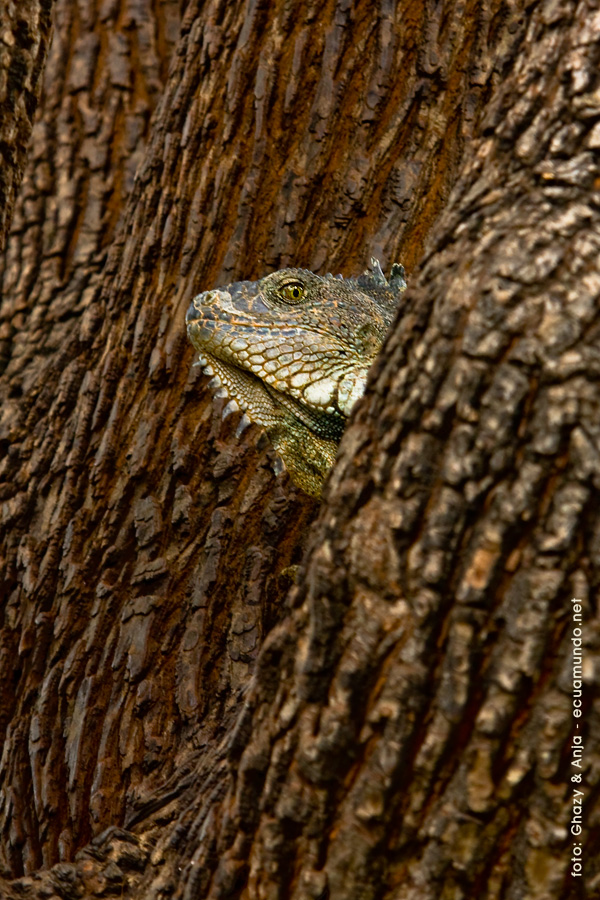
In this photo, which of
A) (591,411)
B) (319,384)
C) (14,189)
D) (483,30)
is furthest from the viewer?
(483,30)

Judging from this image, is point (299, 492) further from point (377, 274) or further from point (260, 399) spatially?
point (377, 274)

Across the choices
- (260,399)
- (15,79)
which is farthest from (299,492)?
(15,79)

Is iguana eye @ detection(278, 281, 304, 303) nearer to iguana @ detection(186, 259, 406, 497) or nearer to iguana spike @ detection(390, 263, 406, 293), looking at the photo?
iguana @ detection(186, 259, 406, 497)

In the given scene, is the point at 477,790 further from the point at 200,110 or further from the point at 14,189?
the point at 200,110

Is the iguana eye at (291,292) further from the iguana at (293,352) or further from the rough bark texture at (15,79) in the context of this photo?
the rough bark texture at (15,79)

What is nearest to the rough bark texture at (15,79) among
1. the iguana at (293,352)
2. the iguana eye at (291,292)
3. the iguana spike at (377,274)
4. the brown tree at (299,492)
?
the brown tree at (299,492)

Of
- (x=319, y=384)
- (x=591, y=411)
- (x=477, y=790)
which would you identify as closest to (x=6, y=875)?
(x=319, y=384)
